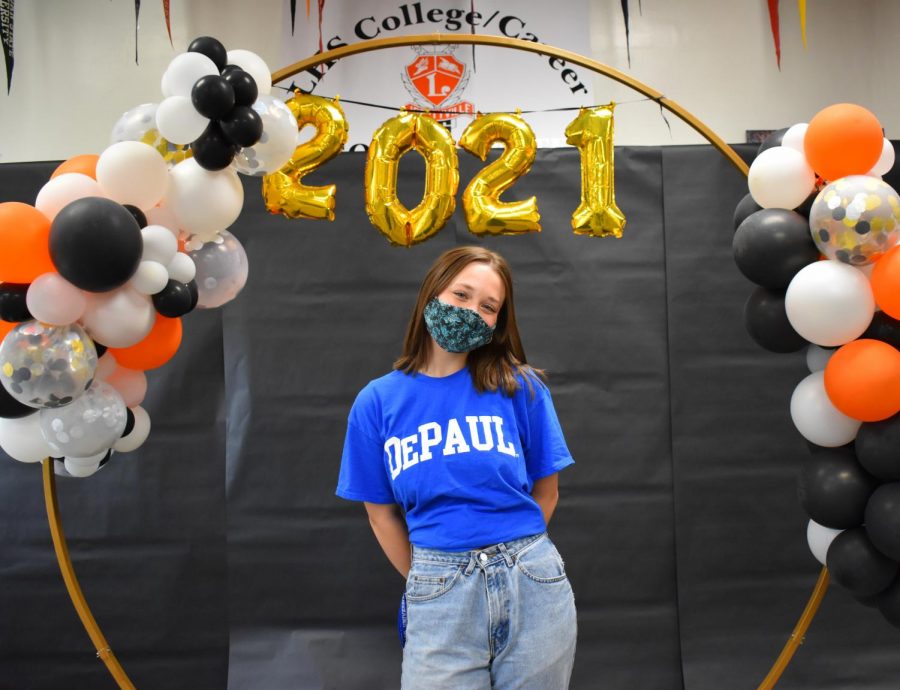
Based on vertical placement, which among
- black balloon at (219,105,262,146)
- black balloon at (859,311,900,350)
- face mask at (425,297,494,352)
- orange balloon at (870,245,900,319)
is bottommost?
black balloon at (859,311,900,350)

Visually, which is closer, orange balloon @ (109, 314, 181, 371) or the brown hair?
the brown hair

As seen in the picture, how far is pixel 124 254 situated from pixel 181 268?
0.17m

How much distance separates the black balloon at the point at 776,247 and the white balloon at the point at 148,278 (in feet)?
4.12

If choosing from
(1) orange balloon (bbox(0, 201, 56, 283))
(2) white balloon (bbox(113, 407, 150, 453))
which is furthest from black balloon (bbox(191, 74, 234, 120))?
(2) white balloon (bbox(113, 407, 150, 453))

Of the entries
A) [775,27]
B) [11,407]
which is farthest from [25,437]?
[775,27]

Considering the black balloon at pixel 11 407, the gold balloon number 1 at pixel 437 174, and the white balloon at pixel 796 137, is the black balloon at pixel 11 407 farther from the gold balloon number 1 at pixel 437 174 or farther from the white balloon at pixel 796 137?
the white balloon at pixel 796 137

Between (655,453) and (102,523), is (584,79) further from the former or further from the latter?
(102,523)

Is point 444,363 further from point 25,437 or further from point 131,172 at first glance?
point 25,437

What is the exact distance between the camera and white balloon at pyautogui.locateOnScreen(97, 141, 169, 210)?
1675 millimetres

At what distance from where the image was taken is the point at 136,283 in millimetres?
1663

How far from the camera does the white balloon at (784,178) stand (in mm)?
1897

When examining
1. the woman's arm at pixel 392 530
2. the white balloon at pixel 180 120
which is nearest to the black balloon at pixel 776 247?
the woman's arm at pixel 392 530

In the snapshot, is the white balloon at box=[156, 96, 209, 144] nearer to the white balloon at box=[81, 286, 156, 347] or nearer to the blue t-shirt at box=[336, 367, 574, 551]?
the white balloon at box=[81, 286, 156, 347]

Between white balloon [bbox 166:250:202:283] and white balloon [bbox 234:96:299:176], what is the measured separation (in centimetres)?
24
